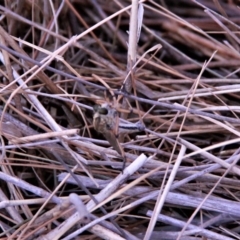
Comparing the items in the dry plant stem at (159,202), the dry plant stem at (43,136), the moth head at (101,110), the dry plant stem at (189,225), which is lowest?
the dry plant stem at (189,225)

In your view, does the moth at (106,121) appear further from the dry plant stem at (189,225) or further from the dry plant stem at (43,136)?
the dry plant stem at (189,225)

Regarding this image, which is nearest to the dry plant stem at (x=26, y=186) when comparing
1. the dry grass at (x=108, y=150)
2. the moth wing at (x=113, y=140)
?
the dry grass at (x=108, y=150)

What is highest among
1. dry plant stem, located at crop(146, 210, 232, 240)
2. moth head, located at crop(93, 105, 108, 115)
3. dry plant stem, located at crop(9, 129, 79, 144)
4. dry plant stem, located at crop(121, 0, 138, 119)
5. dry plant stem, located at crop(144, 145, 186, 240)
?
dry plant stem, located at crop(121, 0, 138, 119)

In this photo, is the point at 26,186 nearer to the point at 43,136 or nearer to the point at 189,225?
the point at 43,136

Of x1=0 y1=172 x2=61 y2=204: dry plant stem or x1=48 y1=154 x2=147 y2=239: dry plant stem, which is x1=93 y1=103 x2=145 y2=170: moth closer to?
x1=48 y1=154 x2=147 y2=239: dry plant stem

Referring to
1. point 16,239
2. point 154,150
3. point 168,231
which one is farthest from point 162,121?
point 16,239

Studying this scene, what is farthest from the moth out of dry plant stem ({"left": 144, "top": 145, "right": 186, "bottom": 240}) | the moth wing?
dry plant stem ({"left": 144, "top": 145, "right": 186, "bottom": 240})

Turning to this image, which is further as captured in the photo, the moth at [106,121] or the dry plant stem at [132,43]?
the dry plant stem at [132,43]

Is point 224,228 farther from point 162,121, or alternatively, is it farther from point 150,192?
point 162,121
